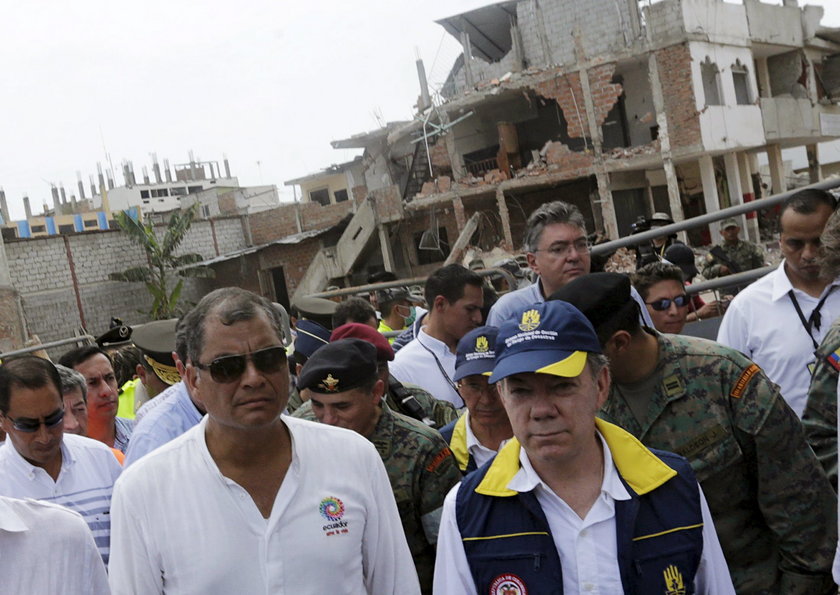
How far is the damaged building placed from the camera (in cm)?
2789

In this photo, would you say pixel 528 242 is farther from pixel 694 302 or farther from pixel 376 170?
pixel 376 170

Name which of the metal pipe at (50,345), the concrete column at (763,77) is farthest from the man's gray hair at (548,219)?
the concrete column at (763,77)

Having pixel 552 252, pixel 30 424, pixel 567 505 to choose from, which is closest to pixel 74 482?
pixel 30 424

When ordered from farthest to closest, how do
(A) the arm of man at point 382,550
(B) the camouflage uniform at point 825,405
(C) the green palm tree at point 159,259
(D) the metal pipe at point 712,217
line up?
(C) the green palm tree at point 159,259 < (D) the metal pipe at point 712,217 < (B) the camouflage uniform at point 825,405 < (A) the arm of man at point 382,550

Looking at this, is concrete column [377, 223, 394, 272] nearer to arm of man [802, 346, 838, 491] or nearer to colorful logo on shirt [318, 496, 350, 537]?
arm of man [802, 346, 838, 491]

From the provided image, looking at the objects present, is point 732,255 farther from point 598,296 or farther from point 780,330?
point 598,296

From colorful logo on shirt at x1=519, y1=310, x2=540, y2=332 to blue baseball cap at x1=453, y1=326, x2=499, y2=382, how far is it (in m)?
1.32

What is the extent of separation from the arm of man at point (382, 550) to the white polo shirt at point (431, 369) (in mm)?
2407

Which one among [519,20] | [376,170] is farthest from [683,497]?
[376,170]

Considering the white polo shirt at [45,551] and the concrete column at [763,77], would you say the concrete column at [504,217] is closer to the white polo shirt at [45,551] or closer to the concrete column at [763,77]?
the concrete column at [763,77]

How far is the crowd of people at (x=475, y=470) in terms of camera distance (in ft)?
7.70

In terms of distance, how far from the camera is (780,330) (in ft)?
13.7

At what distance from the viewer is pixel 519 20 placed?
1323 inches

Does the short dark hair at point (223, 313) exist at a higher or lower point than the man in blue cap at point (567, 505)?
higher
